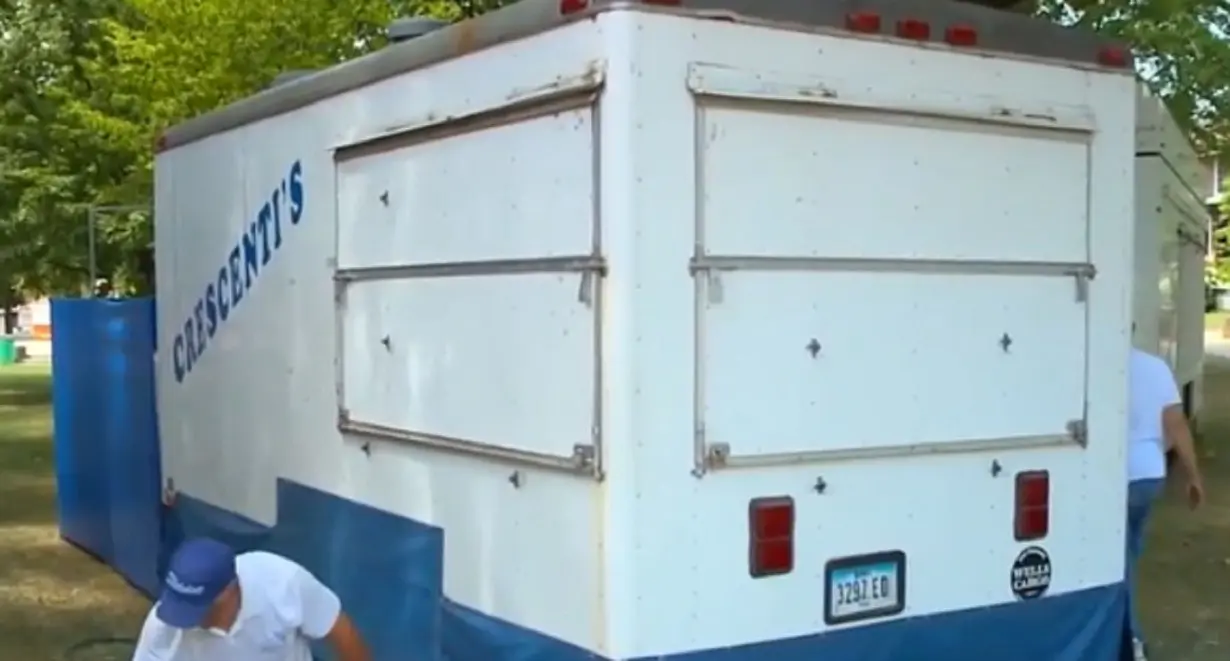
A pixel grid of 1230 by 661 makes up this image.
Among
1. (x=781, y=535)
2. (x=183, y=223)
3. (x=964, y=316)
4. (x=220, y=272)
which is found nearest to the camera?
(x=781, y=535)

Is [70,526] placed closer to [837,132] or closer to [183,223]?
[183,223]

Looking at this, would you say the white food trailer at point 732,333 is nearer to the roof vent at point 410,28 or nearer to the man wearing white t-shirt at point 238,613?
the man wearing white t-shirt at point 238,613

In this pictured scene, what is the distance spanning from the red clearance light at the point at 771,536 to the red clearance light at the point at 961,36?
1.44 m

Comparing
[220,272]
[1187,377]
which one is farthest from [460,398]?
[1187,377]

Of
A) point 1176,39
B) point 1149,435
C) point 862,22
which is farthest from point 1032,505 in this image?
point 1176,39

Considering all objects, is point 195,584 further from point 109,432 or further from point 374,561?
point 109,432

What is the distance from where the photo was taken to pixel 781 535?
405 centimetres

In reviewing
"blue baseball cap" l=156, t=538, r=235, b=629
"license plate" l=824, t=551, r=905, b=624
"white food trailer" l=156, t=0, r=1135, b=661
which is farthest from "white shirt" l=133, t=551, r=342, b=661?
"license plate" l=824, t=551, r=905, b=624

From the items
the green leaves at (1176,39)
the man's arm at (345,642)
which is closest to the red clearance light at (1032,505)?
the man's arm at (345,642)

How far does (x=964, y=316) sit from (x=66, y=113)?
18.1 metres

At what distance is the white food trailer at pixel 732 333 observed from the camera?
380cm

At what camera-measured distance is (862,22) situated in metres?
4.17

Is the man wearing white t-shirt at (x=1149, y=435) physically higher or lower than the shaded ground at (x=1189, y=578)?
higher

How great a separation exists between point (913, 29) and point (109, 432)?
6125 mm
